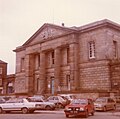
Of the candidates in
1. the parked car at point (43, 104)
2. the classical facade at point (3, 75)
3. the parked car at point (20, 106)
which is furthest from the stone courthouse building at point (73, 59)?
the classical facade at point (3, 75)

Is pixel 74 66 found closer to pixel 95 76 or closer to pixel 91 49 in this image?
pixel 91 49

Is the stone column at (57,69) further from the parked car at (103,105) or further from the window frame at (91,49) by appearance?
the parked car at (103,105)

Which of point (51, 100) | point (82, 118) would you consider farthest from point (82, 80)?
point (82, 118)

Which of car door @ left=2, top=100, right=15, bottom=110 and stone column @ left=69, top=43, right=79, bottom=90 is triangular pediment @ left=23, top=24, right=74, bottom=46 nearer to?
stone column @ left=69, top=43, right=79, bottom=90

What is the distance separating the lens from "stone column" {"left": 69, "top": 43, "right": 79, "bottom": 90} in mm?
40469

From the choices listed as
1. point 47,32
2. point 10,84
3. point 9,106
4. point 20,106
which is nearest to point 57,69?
point 47,32

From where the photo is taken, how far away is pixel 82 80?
40469mm

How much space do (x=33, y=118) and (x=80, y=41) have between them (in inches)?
934

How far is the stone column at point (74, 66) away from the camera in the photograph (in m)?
40.5

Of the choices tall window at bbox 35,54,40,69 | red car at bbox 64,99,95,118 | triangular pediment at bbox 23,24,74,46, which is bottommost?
red car at bbox 64,99,95,118

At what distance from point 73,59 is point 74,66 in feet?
3.60

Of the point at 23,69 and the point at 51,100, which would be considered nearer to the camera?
the point at 51,100

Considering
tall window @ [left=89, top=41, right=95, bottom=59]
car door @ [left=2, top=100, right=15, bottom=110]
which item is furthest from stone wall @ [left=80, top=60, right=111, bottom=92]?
car door @ [left=2, top=100, right=15, bottom=110]

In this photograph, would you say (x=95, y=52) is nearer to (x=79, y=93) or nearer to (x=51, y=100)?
(x=79, y=93)
